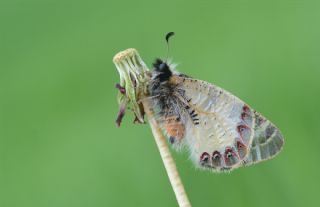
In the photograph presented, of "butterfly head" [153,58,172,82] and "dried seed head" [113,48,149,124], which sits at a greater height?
"butterfly head" [153,58,172,82]

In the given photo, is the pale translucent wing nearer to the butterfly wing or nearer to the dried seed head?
the butterfly wing

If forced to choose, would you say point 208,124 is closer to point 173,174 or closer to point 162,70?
point 162,70

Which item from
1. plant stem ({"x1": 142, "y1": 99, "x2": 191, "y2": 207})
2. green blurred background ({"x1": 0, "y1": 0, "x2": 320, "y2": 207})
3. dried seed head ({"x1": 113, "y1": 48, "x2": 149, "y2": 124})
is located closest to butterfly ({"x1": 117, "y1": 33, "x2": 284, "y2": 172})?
dried seed head ({"x1": 113, "y1": 48, "x2": 149, "y2": 124})

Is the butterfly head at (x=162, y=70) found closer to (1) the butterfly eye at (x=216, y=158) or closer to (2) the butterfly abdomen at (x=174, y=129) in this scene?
(2) the butterfly abdomen at (x=174, y=129)

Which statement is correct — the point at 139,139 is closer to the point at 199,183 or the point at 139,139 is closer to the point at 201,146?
the point at 199,183

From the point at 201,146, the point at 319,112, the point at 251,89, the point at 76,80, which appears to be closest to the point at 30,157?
the point at 76,80

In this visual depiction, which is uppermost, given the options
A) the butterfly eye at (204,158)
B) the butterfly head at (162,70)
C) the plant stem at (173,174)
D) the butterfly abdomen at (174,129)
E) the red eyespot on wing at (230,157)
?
the butterfly head at (162,70)

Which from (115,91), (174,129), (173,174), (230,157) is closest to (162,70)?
(174,129)

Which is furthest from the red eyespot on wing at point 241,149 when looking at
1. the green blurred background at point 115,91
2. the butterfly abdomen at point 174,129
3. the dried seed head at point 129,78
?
the green blurred background at point 115,91

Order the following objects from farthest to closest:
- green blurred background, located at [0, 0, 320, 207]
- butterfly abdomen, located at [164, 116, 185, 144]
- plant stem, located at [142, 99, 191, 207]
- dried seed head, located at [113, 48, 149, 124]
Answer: green blurred background, located at [0, 0, 320, 207], butterfly abdomen, located at [164, 116, 185, 144], dried seed head, located at [113, 48, 149, 124], plant stem, located at [142, 99, 191, 207]
